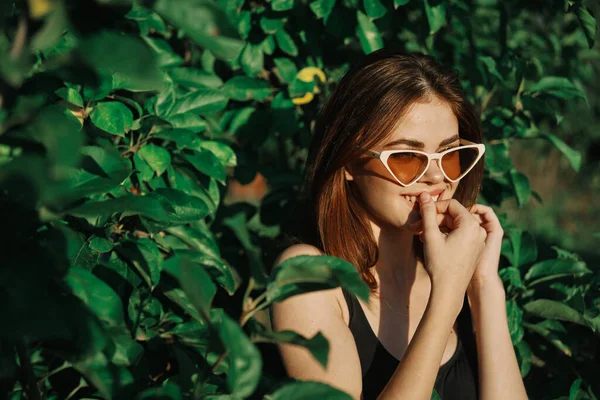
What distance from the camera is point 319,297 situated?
1.84 m

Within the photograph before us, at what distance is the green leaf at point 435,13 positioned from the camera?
228 cm

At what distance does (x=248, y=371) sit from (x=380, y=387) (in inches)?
43.8

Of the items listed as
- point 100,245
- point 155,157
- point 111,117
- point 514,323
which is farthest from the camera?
point 514,323

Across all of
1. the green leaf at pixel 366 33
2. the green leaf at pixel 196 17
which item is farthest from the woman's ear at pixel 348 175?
the green leaf at pixel 196 17

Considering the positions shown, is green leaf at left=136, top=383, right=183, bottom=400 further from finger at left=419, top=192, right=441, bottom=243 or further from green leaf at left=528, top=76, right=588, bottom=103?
green leaf at left=528, top=76, right=588, bottom=103

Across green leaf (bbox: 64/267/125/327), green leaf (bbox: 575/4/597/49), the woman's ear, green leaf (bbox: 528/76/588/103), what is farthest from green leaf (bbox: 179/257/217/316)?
green leaf (bbox: 528/76/588/103)

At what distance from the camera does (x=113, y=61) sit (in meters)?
0.80

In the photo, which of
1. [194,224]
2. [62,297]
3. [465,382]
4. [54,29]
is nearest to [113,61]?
[54,29]

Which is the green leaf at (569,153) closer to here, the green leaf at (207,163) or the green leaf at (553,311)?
the green leaf at (553,311)

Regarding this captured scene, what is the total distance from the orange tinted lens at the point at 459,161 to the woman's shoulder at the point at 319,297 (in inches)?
18.2

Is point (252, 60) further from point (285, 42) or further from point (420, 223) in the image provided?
point (420, 223)

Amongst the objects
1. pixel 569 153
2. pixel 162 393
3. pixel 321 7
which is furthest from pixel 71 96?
pixel 569 153

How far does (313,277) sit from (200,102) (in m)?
1.07

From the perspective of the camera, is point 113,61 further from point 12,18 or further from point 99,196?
point 99,196
